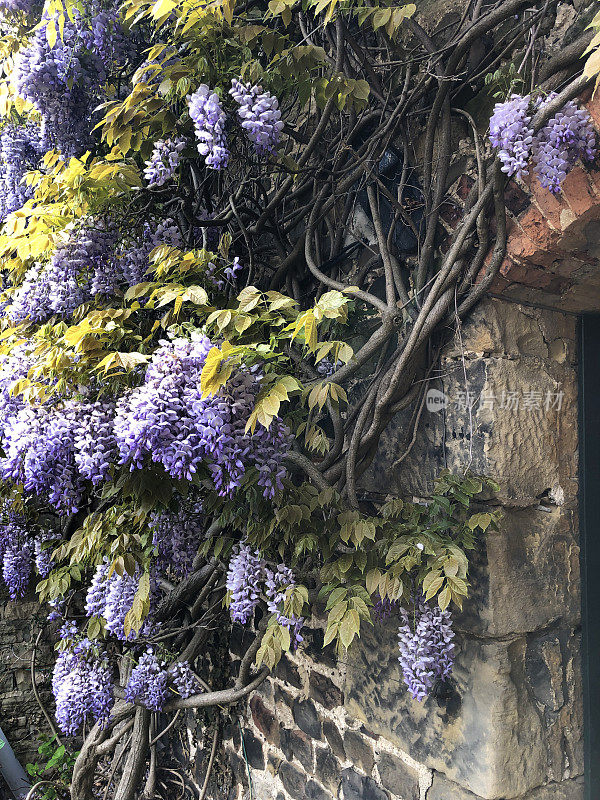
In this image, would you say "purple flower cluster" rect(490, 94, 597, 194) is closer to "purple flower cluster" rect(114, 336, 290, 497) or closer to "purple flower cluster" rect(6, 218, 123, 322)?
"purple flower cluster" rect(114, 336, 290, 497)

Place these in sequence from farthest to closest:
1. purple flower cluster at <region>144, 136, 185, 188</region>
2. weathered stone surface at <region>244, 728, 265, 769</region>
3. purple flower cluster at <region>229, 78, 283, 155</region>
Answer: weathered stone surface at <region>244, 728, 265, 769</region>
purple flower cluster at <region>144, 136, 185, 188</region>
purple flower cluster at <region>229, 78, 283, 155</region>

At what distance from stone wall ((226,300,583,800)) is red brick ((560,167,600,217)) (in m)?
0.30

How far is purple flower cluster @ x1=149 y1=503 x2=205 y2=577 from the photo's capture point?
6.56 ft

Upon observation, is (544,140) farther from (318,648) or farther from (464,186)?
(318,648)

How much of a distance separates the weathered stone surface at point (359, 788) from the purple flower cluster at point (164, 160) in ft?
6.25

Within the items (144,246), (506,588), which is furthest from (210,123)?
(506,588)

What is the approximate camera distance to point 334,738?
6.66 ft

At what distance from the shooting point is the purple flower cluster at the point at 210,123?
152cm

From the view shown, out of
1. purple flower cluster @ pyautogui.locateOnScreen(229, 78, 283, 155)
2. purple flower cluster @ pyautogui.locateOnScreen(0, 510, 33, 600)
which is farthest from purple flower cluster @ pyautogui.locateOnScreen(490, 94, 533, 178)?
purple flower cluster @ pyautogui.locateOnScreen(0, 510, 33, 600)

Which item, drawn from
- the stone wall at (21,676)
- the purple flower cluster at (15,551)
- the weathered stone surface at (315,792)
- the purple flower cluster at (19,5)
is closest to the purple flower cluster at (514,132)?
the purple flower cluster at (19,5)

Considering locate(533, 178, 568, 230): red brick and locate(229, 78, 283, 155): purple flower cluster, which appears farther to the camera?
locate(229, 78, 283, 155): purple flower cluster

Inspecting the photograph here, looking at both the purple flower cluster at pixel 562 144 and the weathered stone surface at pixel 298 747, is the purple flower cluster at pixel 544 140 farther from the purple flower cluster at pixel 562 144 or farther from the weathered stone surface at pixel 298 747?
the weathered stone surface at pixel 298 747

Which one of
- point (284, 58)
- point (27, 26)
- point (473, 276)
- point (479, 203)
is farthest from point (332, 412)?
point (27, 26)

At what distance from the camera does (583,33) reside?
1260 millimetres
